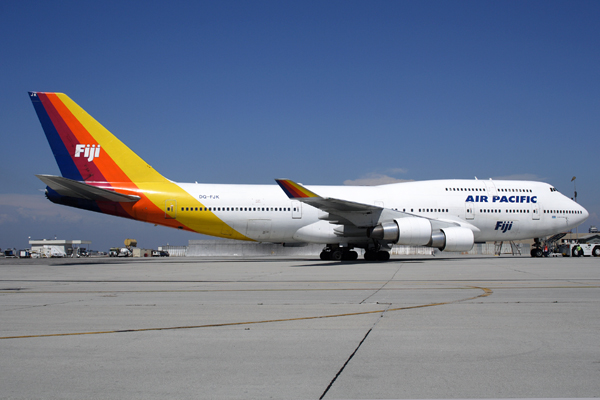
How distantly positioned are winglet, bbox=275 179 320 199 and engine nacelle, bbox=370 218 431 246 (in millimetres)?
4013

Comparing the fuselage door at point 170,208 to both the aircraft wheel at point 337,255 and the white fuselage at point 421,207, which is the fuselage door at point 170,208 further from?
the aircraft wheel at point 337,255

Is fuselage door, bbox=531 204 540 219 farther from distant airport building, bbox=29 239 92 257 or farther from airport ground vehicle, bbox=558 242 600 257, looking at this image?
distant airport building, bbox=29 239 92 257

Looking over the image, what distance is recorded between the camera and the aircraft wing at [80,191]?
20.5 metres

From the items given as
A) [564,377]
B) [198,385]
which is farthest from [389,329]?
[198,385]

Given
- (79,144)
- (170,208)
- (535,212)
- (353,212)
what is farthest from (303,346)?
(535,212)

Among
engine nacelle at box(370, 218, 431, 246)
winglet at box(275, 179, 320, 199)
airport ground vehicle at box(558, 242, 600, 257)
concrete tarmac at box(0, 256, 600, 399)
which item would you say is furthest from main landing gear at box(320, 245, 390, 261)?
airport ground vehicle at box(558, 242, 600, 257)

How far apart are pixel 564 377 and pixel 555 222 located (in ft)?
88.0

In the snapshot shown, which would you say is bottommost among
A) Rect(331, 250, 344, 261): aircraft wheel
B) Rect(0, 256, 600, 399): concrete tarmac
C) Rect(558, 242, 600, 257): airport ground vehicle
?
Rect(0, 256, 600, 399): concrete tarmac

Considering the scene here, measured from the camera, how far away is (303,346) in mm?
4809

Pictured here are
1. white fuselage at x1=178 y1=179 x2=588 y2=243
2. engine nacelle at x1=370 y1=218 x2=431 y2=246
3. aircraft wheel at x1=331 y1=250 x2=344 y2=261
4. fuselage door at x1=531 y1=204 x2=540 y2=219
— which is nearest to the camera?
engine nacelle at x1=370 y1=218 x2=431 y2=246

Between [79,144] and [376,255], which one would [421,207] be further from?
[79,144]

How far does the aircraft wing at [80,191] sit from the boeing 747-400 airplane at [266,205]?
5 centimetres

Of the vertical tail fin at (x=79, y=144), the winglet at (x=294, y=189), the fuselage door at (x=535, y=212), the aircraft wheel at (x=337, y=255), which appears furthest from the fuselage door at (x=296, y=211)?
the fuselage door at (x=535, y=212)

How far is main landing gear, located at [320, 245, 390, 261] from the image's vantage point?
78.1ft
